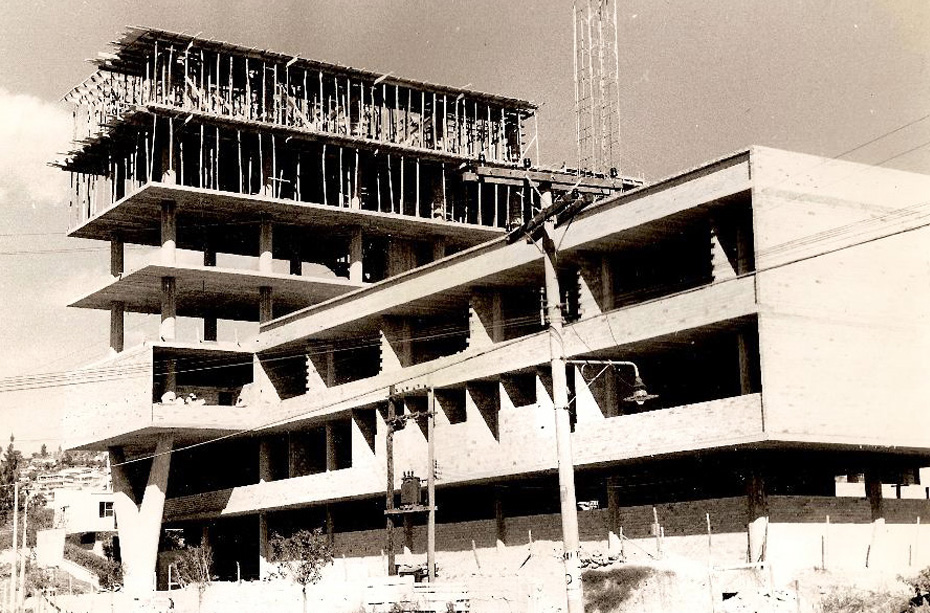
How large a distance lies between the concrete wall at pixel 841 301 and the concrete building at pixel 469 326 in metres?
0.10

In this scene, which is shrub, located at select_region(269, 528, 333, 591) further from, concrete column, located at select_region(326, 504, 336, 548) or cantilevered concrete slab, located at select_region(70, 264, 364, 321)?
cantilevered concrete slab, located at select_region(70, 264, 364, 321)

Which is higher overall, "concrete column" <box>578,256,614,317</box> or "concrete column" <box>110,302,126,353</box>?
"concrete column" <box>110,302,126,353</box>

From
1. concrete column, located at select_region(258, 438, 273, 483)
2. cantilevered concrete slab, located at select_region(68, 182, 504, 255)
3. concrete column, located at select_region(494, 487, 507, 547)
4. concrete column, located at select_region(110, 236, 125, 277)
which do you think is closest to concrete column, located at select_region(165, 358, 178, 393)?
concrete column, located at select_region(258, 438, 273, 483)

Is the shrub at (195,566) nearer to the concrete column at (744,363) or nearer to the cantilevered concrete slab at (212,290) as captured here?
the cantilevered concrete slab at (212,290)

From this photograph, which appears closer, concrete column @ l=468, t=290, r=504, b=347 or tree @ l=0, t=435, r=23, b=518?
concrete column @ l=468, t=290, r=504, b=347

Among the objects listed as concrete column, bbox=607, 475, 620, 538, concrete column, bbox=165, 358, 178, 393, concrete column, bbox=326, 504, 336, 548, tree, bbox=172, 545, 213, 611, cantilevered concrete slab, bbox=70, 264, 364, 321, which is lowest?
tree, bbox=172, 545, 213, 611

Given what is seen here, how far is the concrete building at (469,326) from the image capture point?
40406mm

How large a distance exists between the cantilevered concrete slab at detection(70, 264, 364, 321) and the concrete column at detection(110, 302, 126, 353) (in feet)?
1.08

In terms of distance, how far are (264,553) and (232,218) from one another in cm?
1810

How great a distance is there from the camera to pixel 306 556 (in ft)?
201

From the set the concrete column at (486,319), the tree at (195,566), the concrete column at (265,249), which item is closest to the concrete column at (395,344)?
the concrete column at (486,319)

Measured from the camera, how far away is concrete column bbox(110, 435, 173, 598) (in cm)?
6450

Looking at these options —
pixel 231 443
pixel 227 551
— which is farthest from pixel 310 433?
pixel 227 551

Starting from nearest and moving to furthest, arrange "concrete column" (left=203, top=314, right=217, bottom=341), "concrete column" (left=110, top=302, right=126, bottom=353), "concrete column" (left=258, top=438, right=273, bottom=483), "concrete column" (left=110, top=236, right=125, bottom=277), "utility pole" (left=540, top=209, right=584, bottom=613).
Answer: "utility pole" (left=540, top=209, right=584, bottom=613)
"concrete column" (left=258, top=438, right=273, bottom=483)
"concrete column" (left=110, top=236, right=125, bottom=277)
"concrete column" (left=110, top=302, right=126, bottom=353)
"concrete column" (left=203, top=314, right=217, bottom=341)
